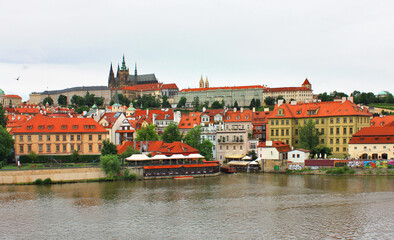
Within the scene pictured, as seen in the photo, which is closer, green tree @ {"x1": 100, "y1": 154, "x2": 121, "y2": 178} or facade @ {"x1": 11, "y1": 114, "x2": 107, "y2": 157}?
green tree @ {"x1": 100, "y1": 154, "x2": 121, "y2": 178}

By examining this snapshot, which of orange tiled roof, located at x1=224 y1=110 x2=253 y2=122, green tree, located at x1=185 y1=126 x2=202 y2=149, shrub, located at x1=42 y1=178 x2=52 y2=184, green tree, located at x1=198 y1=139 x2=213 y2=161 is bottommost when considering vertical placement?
shrub, located at x1=42 y1=178 x2=52 y2=184

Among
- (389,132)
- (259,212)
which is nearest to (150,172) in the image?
(259,212)

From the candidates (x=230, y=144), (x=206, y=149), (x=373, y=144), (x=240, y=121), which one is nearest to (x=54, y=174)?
(x=206, y=149)

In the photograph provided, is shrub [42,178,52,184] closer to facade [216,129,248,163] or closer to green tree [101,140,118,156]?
green tree [101,140,118,156]

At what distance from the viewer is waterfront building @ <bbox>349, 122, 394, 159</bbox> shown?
2427 inches

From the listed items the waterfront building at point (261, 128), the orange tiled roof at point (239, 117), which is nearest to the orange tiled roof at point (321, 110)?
the waterfront building at point (261, 128)

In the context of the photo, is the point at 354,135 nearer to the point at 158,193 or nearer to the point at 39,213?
the point at 158,193

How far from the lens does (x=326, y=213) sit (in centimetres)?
3553

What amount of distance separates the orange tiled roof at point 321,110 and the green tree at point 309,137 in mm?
5402

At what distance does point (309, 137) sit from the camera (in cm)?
6769

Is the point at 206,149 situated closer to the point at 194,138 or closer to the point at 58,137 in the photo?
the point at 194,138

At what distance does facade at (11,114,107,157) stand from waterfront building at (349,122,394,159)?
35311 millimetres

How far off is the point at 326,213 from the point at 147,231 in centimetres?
1404

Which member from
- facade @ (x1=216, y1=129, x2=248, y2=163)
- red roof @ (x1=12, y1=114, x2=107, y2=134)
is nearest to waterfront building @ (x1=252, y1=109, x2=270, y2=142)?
facade @ (x1=216, y1=129, x2=248, y2=163)
